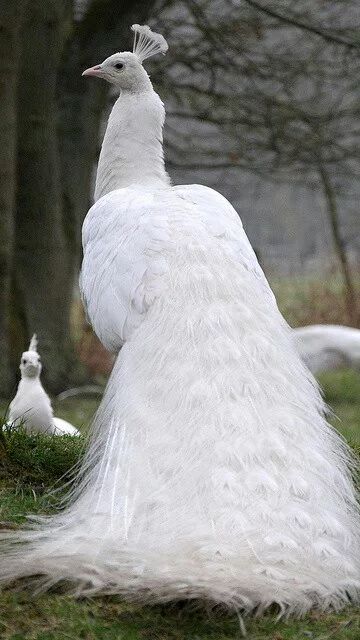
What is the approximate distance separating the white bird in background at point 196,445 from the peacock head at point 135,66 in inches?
43.7

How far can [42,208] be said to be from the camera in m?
12.7

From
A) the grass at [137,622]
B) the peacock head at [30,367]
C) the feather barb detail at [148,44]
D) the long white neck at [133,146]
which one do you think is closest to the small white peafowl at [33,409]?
the peacock head at [30,367]

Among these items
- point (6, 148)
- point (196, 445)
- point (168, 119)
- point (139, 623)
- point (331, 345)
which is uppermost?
point (168, 119)

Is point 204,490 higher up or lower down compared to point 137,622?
higher up

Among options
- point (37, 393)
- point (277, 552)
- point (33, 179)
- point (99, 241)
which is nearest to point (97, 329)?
point (99, 241)

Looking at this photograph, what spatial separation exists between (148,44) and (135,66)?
25cm

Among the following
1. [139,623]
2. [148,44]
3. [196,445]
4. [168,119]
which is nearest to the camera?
[139,623]

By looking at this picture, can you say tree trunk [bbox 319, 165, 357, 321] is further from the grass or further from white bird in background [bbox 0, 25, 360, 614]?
the grass

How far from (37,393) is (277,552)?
10.6 ft

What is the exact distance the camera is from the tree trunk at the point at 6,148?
10.1 meters

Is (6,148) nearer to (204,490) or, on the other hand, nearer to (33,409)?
(33,409)

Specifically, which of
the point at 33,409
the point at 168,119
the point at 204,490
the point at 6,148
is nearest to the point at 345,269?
the point at 168,119

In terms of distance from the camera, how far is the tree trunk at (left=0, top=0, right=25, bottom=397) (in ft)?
33.3

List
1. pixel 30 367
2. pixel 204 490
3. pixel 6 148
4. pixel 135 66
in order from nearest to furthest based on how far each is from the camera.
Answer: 1. pixel 204 490
2. pixel 135 66
3. pixel 30 367
4. pixel 6 148
